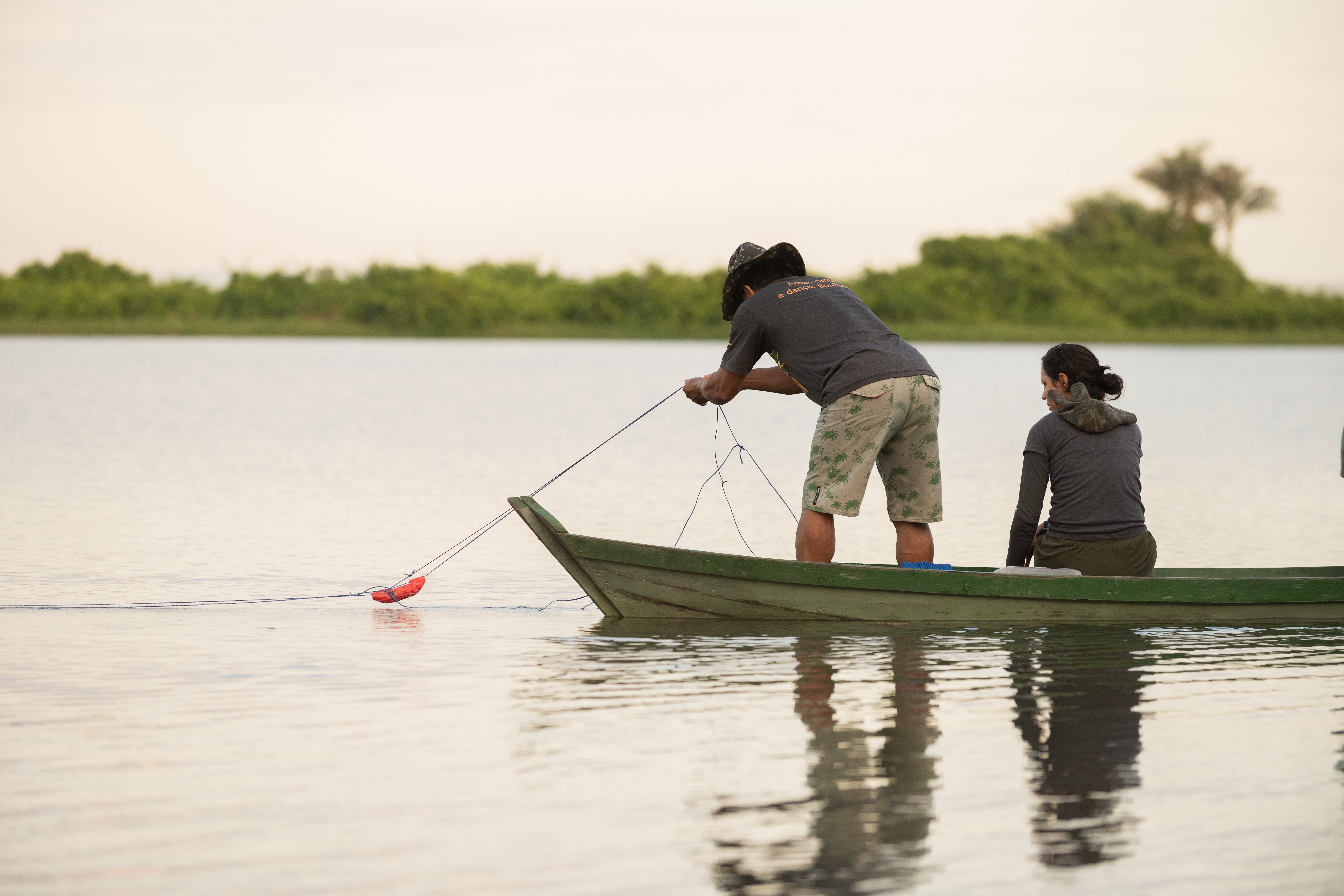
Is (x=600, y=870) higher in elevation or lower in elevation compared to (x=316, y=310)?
lower

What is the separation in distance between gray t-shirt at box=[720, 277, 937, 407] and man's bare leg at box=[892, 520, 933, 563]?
2.36 feet

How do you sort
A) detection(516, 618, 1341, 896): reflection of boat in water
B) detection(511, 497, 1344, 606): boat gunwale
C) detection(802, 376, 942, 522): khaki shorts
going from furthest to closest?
detection(511, 497, 1344, 606): boat gunwale → detection(802, 376, 942, 522): khaki shorts → detection(516, 618, 1341, 896): reflection of boat in water

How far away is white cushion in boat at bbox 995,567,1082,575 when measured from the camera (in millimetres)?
6816

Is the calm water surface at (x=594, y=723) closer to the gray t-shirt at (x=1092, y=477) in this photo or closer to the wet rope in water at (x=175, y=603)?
the wet rope in water at (x=175, y=603)

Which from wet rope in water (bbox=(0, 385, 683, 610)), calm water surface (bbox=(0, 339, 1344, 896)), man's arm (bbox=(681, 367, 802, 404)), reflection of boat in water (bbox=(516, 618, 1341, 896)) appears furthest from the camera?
wet rope in water (bbox=(0, 385, 683, 610))

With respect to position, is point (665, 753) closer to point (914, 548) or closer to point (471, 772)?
point (471, 772)

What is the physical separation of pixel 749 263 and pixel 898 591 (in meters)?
1.57

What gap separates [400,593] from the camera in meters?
7.67

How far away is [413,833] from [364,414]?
18316 millimetres

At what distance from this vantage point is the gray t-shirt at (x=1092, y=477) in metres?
6.70

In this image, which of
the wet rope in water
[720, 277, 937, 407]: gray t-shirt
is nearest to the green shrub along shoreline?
the wet rope in water

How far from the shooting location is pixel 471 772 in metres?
4.62

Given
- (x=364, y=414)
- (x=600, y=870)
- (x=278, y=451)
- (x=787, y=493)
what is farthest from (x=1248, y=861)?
(x=364, y=414)

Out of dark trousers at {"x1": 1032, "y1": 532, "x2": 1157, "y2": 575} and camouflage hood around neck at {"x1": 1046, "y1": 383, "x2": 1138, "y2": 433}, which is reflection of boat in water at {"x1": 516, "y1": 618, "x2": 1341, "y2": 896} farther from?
camouflage hood around neck at {"x1": 1046, "y1": 383, "x2": 1138, "y2": 433}
